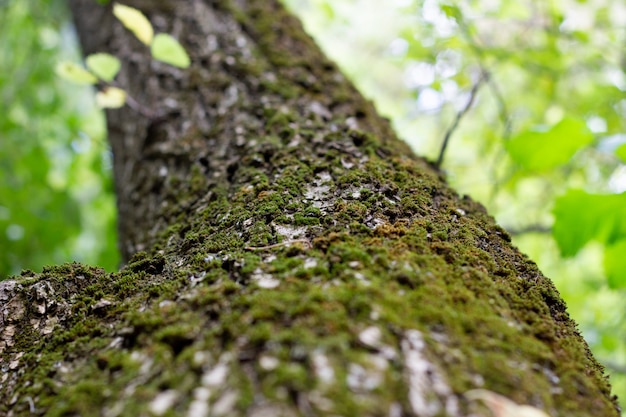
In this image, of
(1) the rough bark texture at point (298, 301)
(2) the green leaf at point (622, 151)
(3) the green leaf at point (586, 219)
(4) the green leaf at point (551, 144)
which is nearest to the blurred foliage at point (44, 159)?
(1) the rough bark texture at point (298, 301)

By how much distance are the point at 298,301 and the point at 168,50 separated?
4.74 feet

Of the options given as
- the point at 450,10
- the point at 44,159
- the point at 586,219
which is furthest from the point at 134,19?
the point at 44,159

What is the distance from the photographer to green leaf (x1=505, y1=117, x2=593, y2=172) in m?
1.31

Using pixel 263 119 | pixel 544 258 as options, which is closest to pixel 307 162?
pixel 263 119

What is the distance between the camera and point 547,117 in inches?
161

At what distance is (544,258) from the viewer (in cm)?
404

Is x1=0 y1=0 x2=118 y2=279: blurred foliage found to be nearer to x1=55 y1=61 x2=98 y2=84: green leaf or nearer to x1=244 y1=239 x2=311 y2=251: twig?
x1=55 y1=61 x2=98 y2=84: green leaf

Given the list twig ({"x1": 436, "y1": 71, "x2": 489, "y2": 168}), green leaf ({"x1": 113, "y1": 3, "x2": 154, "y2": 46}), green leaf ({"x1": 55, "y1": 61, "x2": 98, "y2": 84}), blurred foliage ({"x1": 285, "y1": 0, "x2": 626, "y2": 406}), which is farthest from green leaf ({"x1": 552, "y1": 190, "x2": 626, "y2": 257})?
green leaf ({"x1": 55, "y1": 61, "x2": 98, "y2": 84})

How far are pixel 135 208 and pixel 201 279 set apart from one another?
43.9 inches

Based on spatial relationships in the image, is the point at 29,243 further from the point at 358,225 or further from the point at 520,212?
the point at 520,212

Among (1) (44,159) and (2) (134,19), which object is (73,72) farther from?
(1) (44,159)

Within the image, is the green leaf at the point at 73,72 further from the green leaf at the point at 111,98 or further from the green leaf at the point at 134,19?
the green leaf at the point at 134,19

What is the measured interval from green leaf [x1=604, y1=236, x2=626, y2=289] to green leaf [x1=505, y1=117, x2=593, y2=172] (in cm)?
29

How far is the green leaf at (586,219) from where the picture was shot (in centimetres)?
119
